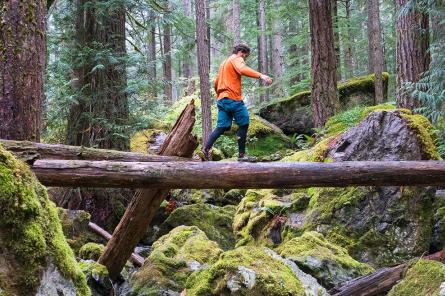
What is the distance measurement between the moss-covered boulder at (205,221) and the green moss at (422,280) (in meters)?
4.63

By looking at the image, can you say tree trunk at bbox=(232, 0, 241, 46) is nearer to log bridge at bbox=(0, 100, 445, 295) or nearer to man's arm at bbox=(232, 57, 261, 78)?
man's arm at bbox=(232, 57, 261, 78)

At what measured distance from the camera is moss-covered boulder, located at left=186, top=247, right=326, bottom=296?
4031 millimetres

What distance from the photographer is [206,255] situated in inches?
241

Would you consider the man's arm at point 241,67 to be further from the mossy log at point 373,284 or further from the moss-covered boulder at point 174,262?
the mossy log at point 373,284

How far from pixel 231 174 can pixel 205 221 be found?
4.88 meters

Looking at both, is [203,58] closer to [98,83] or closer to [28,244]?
[98,83]

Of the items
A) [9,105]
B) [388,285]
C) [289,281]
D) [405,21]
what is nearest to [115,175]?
[289,281]

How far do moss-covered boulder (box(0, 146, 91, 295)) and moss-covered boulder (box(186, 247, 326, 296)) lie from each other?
1.74m

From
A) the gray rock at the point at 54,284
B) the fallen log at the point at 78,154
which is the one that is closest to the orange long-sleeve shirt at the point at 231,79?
the fallen log at the point at 78,154

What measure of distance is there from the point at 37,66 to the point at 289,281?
3.77m

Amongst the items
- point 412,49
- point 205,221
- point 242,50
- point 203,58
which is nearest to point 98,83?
point 242,50

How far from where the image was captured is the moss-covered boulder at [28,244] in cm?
223

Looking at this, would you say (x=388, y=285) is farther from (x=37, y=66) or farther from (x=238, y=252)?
(x=37, y=66)

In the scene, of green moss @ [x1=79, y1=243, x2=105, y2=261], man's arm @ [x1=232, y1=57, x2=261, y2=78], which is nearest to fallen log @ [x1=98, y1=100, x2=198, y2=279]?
green moss @ [x1=79, y1=243, x2=105, y2=261]
